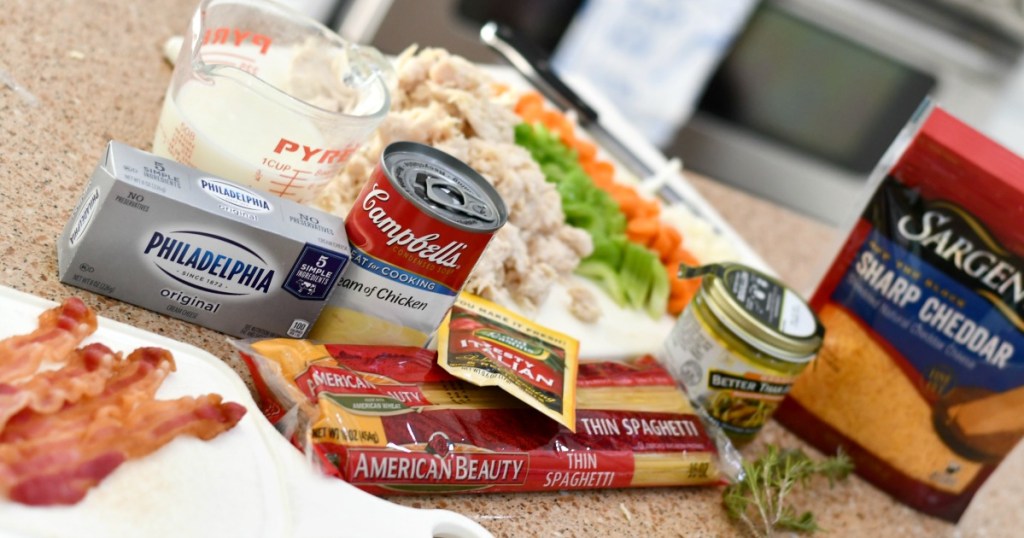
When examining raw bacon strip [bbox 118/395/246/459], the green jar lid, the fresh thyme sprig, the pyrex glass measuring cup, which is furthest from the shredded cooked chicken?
raw bacon strip [bbox 118/395/246/459]

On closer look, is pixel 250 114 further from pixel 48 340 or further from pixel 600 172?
pixel 600 172

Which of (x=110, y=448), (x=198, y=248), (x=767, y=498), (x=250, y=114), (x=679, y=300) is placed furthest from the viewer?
(x=679, y=300)

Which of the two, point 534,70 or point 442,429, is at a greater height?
point 534,70

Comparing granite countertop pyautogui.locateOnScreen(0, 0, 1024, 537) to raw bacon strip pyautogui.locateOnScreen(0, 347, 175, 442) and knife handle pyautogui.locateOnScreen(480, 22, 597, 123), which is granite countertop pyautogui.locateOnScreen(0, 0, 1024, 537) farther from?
knife handle pyautogui.locateOnScreen(480, 22, 597, 123)

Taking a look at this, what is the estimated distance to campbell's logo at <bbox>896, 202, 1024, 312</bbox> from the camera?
1.16 meters

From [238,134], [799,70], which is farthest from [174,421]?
[799,70]

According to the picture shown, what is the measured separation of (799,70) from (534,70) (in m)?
1.28

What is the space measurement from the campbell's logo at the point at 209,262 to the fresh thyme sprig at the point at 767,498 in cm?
57

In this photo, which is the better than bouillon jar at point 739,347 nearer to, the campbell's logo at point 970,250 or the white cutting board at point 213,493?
the campbell's logo at point 970,250

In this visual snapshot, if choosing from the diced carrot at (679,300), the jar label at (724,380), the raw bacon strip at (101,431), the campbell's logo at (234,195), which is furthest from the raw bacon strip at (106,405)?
the diced carrot at (679,300)

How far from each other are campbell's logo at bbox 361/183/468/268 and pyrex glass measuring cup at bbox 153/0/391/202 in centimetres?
14

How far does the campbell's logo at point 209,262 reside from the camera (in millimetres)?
853

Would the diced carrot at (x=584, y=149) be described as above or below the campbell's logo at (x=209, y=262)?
above

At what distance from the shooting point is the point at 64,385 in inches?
28.9
